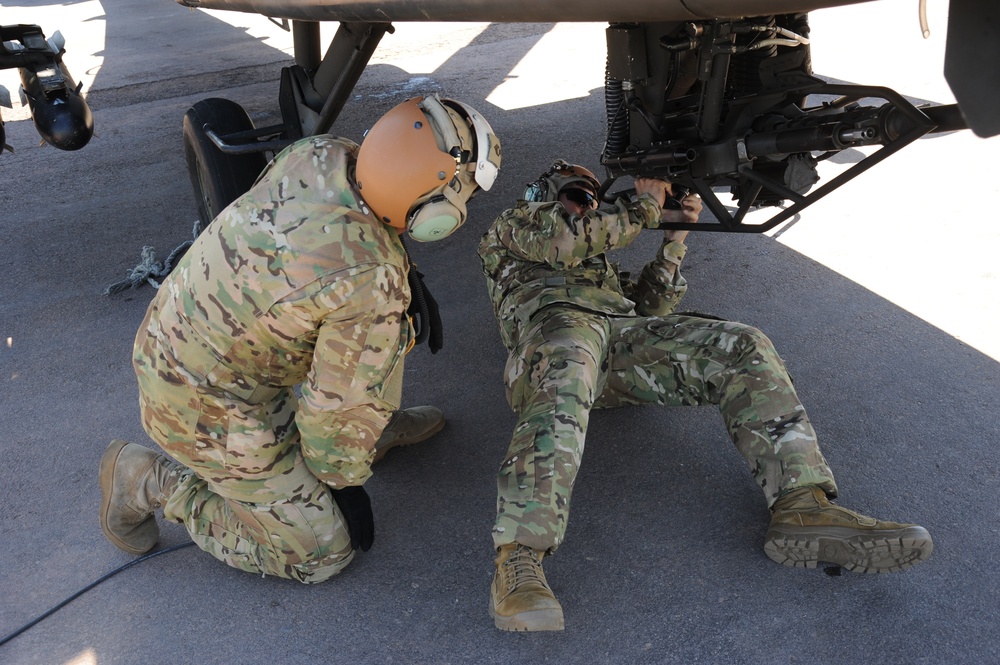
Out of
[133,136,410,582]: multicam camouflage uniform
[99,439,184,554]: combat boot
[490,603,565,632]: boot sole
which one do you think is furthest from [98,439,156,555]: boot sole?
[490,603,565,632]: boot sole

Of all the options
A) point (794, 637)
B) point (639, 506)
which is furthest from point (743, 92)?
point (794, 637)

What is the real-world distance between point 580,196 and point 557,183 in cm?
11

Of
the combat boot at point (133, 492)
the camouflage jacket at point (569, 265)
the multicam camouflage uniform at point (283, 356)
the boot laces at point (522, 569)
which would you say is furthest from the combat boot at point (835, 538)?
the combat boot at point (133, 492)

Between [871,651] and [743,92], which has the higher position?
[743,92]

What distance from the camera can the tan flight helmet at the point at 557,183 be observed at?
10.8 feet

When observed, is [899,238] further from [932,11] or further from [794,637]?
[932,11]

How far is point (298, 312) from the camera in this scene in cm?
225

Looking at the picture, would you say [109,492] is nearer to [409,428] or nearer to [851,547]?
[409,428]

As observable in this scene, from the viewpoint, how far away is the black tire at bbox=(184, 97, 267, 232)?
174 inches

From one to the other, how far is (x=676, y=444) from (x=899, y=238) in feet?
7.18

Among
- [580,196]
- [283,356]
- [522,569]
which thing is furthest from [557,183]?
[522,569]

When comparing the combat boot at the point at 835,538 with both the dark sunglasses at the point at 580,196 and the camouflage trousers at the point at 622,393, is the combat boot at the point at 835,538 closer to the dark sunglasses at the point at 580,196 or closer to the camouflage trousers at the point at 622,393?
the camouflage trousers at the point at 622,393

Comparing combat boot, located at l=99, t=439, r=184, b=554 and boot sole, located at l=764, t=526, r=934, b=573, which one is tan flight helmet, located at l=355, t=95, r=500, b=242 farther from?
boot sole, located at l=764, t=526, r=934, b=573

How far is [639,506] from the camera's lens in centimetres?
286
